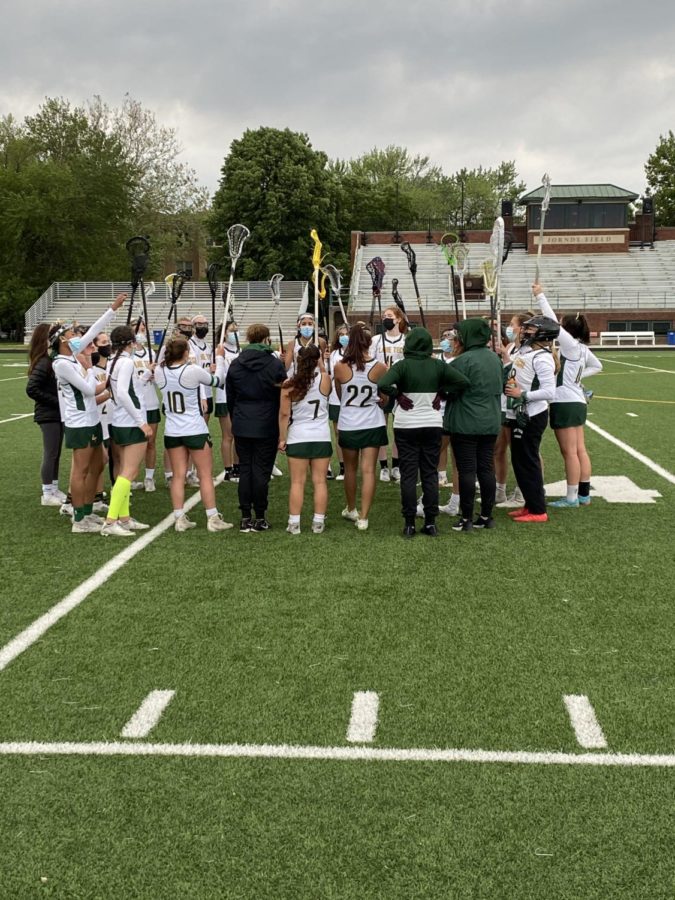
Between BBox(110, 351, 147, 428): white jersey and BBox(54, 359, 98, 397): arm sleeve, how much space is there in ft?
0.64

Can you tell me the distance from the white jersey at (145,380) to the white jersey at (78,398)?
3.00 ft

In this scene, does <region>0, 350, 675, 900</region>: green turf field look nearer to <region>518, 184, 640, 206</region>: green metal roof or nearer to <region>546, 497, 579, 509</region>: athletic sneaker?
<region>546, 497, 579, 509</region>: athletic sneaker

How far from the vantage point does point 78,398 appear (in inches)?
285

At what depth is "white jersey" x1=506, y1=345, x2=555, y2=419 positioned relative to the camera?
24.2 ft

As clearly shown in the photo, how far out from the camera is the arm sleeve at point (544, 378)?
738 cm

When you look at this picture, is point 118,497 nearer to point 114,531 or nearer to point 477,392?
point 114,531

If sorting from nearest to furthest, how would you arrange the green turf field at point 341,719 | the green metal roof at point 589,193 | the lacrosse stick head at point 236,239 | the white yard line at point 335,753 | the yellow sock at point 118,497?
the green turf field at point 341,719, the white yard line at point 335,753, the yellow sock at point 118,497, the lacrosse stick head at point 236,239, the green metal roof at point 589,193

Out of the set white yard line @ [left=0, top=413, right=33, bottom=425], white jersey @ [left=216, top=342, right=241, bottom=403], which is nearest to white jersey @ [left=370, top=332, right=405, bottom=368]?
white jersey @ [left=216, top=342, right=241, bottom=403]

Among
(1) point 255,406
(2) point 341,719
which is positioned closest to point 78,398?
(1) point 255,406

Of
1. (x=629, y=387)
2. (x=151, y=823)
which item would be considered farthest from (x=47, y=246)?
(x=151, y=823)

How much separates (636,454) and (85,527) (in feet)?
25.1

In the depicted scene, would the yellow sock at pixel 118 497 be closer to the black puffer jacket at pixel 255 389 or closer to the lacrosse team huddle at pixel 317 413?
the lacrosse team huddle at pixel 317 413

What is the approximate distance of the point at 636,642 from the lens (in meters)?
4.72

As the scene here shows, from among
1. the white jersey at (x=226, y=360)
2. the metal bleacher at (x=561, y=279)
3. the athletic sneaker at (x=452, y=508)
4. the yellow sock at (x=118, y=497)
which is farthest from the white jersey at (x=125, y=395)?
the metal bleacher at (x=561, y=279)
